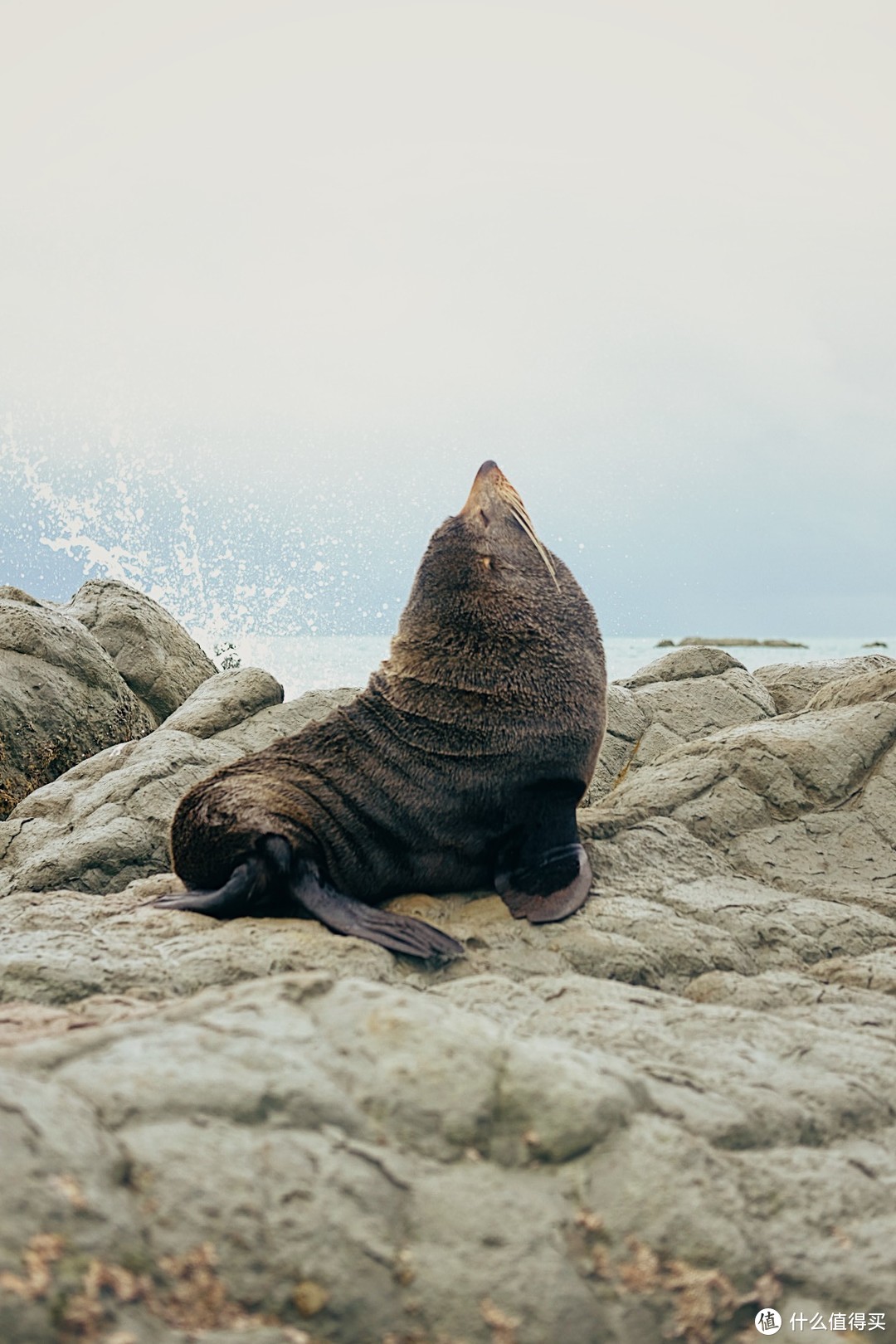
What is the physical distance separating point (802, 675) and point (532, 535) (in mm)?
4309

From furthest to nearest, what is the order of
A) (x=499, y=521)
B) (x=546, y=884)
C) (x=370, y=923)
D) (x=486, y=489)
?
(x=486, y=489)
(x=499, y=521)
(x=546, y=884)
(x=370, y=923)

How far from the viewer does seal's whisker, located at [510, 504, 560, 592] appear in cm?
516

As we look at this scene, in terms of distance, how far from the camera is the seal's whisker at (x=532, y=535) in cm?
516

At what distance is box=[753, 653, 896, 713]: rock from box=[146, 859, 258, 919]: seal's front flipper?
4.98 meters

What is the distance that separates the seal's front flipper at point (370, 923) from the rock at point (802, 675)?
4784mm

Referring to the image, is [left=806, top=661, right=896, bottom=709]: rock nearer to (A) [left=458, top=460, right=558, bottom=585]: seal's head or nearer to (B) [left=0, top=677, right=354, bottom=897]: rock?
(A) [left=458, top=460, right=558, bottom=585]: seal's head

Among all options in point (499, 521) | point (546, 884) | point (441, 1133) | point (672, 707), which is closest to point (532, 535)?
point (499, 521)

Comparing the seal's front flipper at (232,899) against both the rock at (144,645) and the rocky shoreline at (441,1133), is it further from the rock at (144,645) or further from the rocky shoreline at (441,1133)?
the rock at (144,645)

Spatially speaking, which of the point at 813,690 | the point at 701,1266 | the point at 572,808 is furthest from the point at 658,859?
the point at 813,690

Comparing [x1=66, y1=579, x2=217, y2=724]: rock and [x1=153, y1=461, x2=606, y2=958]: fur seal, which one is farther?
[x1=66, y1=579, x2=217, y2=724]: rock

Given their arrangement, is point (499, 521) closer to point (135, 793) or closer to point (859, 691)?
point (859, 691)

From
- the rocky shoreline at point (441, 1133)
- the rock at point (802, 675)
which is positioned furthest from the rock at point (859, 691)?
the rocky shoreline at point (441, 1133)

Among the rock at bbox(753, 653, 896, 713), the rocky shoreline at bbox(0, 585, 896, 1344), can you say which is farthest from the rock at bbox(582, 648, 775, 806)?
the rocky shoreline at bbox(0, 585, 896, 1344)

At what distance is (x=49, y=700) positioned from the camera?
28.5 feet
